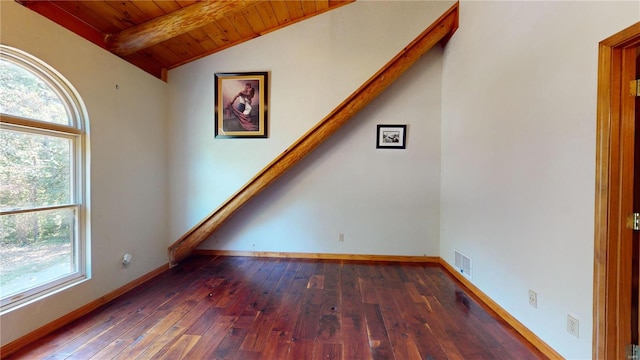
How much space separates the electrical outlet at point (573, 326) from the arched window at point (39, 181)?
12.0 feet

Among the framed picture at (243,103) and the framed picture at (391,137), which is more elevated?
the framed picture at (243,103)

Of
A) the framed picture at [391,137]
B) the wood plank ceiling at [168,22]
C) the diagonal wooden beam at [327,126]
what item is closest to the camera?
the wood plank ceiling at [168,22]

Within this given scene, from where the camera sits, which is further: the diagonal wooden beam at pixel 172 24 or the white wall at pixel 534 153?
the diagonal wooden beam at pixel 172 24

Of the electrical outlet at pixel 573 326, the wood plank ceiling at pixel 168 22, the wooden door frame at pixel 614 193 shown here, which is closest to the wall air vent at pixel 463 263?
the electrical outlet at pixel 573 326

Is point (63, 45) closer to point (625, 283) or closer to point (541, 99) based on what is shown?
point (541, 99)

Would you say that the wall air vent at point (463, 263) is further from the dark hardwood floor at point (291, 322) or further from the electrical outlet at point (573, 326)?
the electrical outlet at point (573, 326)

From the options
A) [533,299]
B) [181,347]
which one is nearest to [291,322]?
[181,347]

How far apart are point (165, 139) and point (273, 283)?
2.37m

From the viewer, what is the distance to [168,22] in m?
2.25

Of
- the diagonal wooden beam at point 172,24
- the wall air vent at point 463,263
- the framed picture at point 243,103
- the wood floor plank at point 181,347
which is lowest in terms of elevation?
the wood floor plank at point 181,347

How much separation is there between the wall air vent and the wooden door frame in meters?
1.23

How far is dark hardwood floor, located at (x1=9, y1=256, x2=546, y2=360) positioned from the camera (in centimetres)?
157

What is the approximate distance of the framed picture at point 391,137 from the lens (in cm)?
321

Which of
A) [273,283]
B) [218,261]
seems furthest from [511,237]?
[218,261]
